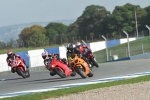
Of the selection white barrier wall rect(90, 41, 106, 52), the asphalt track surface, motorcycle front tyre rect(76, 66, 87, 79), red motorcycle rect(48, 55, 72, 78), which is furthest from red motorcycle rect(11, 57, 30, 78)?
white barrier wall rect(90, 41, 106, 52)

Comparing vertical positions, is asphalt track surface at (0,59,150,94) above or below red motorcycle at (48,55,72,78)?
below

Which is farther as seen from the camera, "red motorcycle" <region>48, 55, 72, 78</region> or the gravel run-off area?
"red motorcycle" <region>48, 55, 72, 78</region>

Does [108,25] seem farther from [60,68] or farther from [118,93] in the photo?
[118,93]

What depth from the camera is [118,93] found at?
11352 mm

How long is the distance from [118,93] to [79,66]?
5.96 meters

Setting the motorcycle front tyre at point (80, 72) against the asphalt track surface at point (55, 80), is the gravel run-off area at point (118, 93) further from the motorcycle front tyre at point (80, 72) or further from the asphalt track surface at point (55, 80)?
the motorcycle front tyre at point (80, 72)

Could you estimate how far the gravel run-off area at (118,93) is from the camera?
35.4 ft

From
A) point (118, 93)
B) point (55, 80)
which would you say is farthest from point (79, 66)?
point (118, 93)

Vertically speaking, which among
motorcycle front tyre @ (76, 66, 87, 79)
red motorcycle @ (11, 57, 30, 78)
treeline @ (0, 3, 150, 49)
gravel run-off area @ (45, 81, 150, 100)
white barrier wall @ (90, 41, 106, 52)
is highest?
treeline @ (0, 3, 150, 49)

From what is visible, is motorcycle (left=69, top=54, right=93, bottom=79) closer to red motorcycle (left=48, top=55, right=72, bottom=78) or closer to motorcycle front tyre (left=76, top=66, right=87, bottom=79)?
motorcycle front tyre (left=76, top=66, right=87, bottom=79)

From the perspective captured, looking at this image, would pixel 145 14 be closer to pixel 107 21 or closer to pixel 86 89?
pixel 107 21

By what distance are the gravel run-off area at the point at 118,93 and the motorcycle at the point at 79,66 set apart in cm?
Answer: 459

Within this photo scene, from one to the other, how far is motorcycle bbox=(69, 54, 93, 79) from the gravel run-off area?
459 cm

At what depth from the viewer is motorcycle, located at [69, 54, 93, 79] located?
56.5ft
